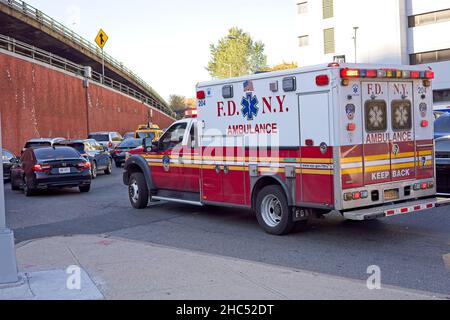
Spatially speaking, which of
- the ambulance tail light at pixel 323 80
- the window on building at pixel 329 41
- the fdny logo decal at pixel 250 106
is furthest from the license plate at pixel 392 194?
the window on building at pixel 329 41

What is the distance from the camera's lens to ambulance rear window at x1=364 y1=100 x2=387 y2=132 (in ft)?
30.1

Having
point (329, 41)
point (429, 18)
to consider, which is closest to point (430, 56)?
point (429, 18)

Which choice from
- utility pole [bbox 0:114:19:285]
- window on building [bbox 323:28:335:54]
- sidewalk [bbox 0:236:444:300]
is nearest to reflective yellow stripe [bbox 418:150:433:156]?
sidewalk [bbox 0:236:444:300]

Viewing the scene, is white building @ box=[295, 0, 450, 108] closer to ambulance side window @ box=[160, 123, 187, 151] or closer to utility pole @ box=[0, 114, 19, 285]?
ambulance side window @ box=[160, 123, 187, 151]

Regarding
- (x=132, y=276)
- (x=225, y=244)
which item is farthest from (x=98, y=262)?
(x=225, y=244)

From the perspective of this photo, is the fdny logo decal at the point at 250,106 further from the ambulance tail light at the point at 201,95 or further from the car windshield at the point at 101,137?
the car windshield at the point at 101,137

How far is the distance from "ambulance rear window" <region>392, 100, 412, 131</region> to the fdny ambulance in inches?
0.6

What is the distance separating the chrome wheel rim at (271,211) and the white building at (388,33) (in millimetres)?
32976

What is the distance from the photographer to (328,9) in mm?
48875

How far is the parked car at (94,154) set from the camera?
22.6m

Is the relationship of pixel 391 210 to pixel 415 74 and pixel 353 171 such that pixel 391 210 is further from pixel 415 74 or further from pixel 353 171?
pixel 415 74

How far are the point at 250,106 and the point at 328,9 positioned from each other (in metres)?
41.3

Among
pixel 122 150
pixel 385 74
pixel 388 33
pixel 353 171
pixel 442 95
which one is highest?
pixel 388 33

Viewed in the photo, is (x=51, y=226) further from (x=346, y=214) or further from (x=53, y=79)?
(x=53, y=79)
